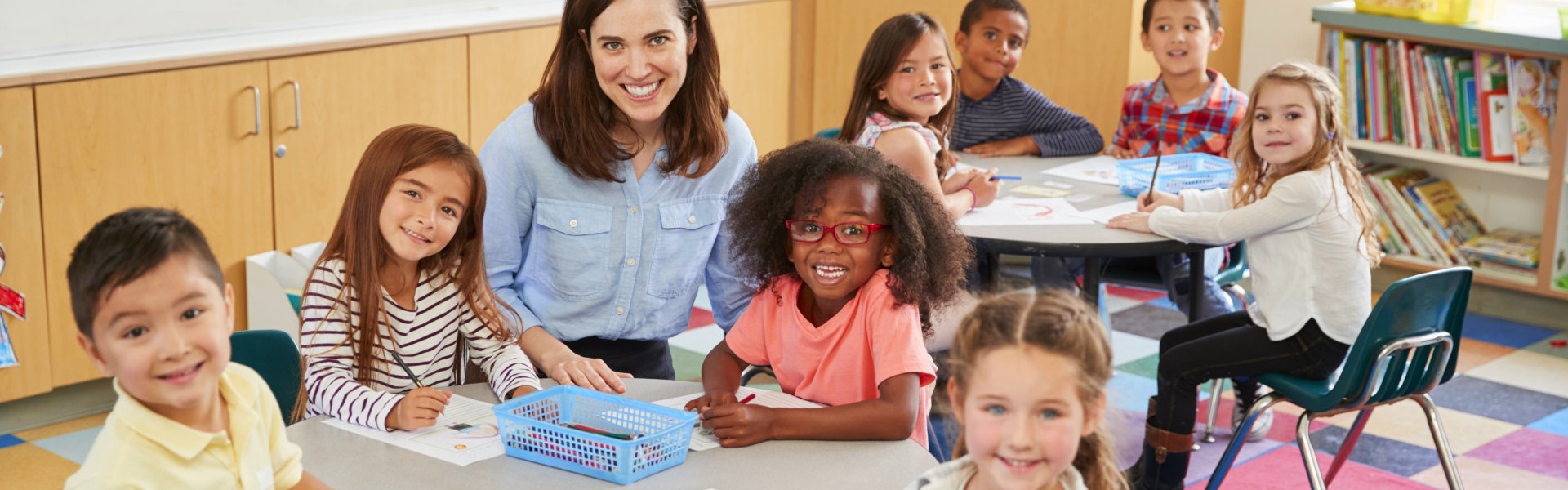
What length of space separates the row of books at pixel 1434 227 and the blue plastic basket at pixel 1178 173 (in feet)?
4.75

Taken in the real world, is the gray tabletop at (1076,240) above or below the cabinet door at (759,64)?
below

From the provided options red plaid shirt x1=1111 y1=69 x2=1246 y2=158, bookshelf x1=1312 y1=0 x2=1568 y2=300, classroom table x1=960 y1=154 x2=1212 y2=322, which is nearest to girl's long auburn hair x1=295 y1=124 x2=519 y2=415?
classroom table x1=960 y1=154 x2=1212 y2=322

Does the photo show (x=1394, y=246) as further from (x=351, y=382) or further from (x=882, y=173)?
(x=351, y=382)

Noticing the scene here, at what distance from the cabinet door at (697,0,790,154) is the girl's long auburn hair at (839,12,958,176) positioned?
172 centimetres

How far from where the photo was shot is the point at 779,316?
6.56ft

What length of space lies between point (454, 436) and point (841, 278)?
1.86 ft

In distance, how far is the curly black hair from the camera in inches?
74.6

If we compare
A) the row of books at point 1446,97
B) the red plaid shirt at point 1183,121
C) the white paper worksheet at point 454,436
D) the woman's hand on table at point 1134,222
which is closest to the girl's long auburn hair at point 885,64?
the woman's hand on table at point 1134,222

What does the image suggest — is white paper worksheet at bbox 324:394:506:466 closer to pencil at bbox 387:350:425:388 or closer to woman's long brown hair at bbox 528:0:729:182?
pencil at bbox 387:350:425:388

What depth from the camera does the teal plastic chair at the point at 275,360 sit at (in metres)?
2.00

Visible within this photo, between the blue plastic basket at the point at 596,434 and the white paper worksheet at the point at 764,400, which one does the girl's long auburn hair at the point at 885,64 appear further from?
the blue plastic basket at the point at 596,434

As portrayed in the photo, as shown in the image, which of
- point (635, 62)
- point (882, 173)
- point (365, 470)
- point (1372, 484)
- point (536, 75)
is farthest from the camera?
point (536, 75)

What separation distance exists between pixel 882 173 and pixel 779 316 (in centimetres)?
26

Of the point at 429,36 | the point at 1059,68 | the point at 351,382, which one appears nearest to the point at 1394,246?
the point at 1059,68
